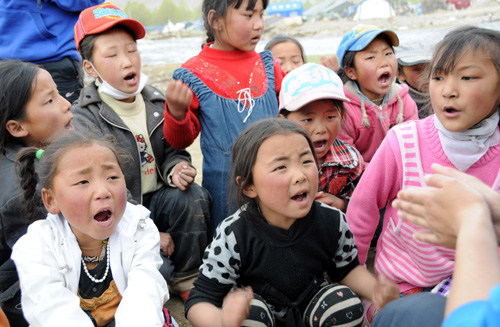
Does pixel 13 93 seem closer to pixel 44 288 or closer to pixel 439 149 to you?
pixel 44 288

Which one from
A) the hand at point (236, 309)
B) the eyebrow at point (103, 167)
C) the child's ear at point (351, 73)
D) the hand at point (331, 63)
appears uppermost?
the child's ear at point (351, 73)

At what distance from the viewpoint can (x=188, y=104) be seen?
2.61m

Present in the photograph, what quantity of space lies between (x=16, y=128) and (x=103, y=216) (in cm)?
85

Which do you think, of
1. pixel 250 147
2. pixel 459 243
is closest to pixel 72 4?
pixel 250 147

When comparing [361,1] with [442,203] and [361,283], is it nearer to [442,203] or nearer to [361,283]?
[361,283]

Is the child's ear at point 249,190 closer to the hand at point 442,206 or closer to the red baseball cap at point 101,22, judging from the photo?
the hand at point 442,206

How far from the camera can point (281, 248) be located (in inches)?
77.6

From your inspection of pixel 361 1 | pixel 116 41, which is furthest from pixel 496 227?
pixel 361 1

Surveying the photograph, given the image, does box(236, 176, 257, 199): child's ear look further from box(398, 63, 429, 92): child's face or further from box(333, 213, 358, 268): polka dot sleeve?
box(398, 63, 429, 92): child's face

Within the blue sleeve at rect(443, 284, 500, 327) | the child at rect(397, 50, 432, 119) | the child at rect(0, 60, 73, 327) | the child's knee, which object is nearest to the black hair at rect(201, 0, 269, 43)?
the child at rect(0, 60, 73, 327)

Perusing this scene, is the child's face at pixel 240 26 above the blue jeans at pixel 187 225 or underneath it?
above

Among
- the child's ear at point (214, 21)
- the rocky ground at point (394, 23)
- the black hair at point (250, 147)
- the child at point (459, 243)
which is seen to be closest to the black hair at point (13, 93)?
the child's ear at point (214, 21)

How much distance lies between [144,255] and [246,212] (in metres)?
0.45

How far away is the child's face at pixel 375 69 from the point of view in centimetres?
312
